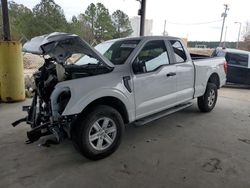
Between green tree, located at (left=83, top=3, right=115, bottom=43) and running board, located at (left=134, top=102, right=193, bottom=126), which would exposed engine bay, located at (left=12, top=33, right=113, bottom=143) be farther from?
green tree, located at (left=83, top=3, right=115, bottom=43)

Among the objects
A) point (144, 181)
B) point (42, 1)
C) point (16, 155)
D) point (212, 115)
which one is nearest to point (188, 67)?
point (212, 115)

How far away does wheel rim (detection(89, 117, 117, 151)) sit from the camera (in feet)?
11.9

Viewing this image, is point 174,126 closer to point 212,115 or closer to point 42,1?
point 212,115

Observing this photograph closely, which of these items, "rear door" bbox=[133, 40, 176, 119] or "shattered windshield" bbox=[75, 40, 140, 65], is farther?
"shattered windshield" bbox=[75, 40, 140, 65]

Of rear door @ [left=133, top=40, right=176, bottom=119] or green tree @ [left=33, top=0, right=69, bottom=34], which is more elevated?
green tree @ [left=33, top=0, right=69, bottom=34]

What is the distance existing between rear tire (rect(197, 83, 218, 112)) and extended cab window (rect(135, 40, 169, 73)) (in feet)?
5.84

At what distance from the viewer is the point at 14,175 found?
3316mm

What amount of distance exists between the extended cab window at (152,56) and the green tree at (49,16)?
87.5 ft

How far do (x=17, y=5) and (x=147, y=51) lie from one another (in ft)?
102

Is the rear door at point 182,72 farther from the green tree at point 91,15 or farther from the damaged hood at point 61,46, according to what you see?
the green tree at point 91,15

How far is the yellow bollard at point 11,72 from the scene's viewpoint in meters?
6.62

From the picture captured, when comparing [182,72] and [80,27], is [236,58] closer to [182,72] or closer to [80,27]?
[182,72]

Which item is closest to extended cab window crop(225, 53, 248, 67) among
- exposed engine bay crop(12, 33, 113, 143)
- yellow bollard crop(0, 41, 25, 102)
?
yellow bollard crop(0, 41, 25, 102)

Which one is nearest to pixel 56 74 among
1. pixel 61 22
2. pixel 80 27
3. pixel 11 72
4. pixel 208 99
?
pixel 11 72
